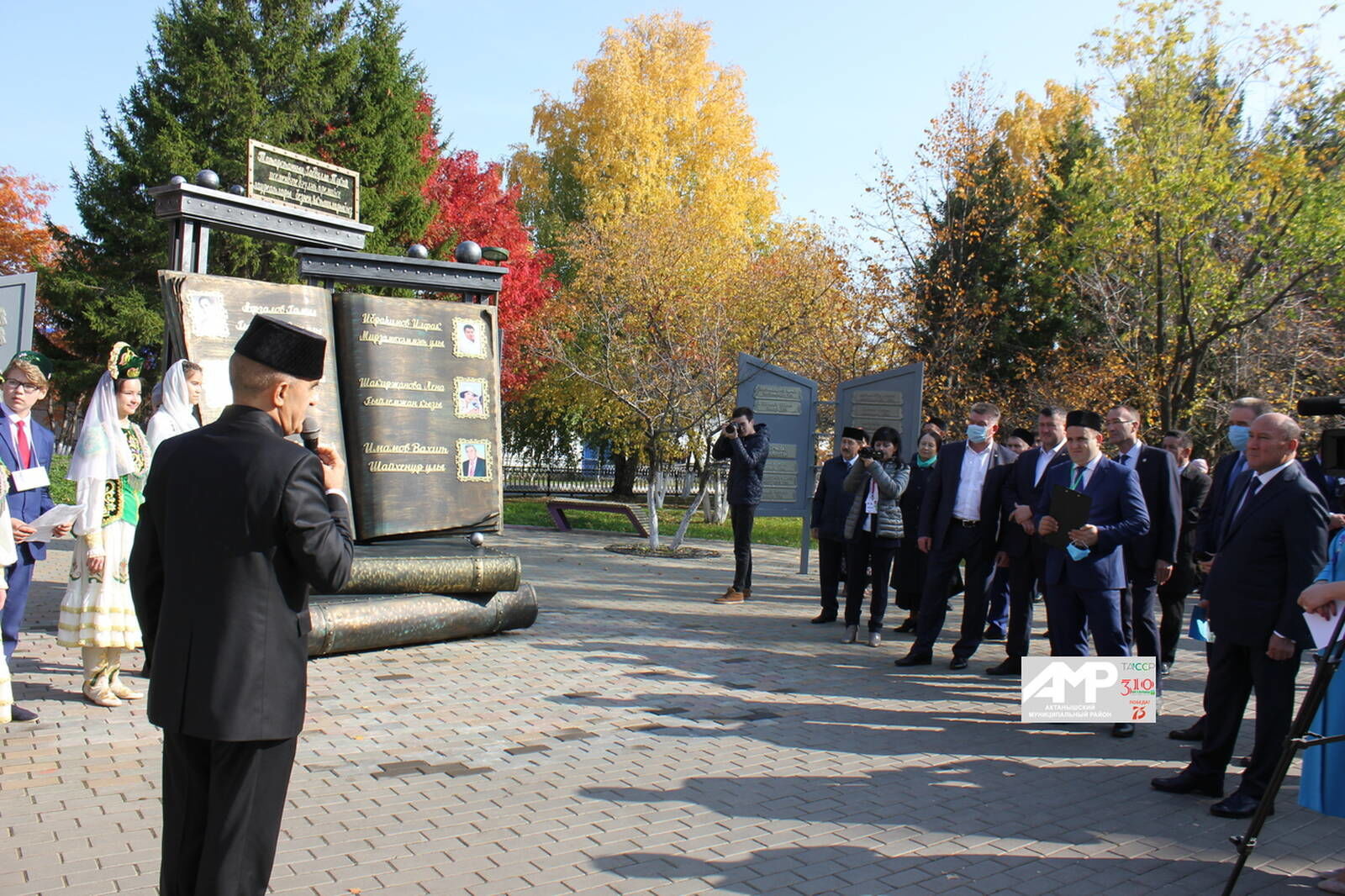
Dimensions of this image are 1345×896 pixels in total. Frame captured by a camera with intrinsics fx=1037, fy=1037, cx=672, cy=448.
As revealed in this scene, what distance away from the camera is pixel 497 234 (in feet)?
92.4

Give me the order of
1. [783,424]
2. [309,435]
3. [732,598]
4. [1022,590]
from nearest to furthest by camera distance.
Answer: [309,435] → [1022,590] → [732,598] → [783,424]

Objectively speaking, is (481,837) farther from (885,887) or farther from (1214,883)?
(1214,883)

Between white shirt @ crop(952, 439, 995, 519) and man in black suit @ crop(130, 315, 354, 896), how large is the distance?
249 inches

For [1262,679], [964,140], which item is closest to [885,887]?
[1262,679]

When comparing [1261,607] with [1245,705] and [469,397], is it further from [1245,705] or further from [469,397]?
[469,397]

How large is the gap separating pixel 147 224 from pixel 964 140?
1852 centimetres

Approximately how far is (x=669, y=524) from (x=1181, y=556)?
48.3 ft

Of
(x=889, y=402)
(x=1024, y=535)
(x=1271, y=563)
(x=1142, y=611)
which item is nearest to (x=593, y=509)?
(x=889, y=402)

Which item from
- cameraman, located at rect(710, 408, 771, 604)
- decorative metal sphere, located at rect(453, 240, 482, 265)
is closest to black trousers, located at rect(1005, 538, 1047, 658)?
cameraman, located at rect(710, 408, 771, 604)

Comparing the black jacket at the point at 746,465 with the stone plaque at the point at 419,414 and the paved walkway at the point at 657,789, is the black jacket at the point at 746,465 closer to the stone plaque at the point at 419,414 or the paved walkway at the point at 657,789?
the stone plaque at the point at 419,414

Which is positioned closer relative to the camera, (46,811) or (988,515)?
(46,811)

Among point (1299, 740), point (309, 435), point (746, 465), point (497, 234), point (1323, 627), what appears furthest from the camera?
point (497, 234)

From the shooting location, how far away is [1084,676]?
670cm

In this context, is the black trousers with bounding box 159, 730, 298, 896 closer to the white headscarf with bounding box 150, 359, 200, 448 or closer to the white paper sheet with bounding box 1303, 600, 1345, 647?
the white paper sheet with bounding box 1303, 600, 1345, 647
